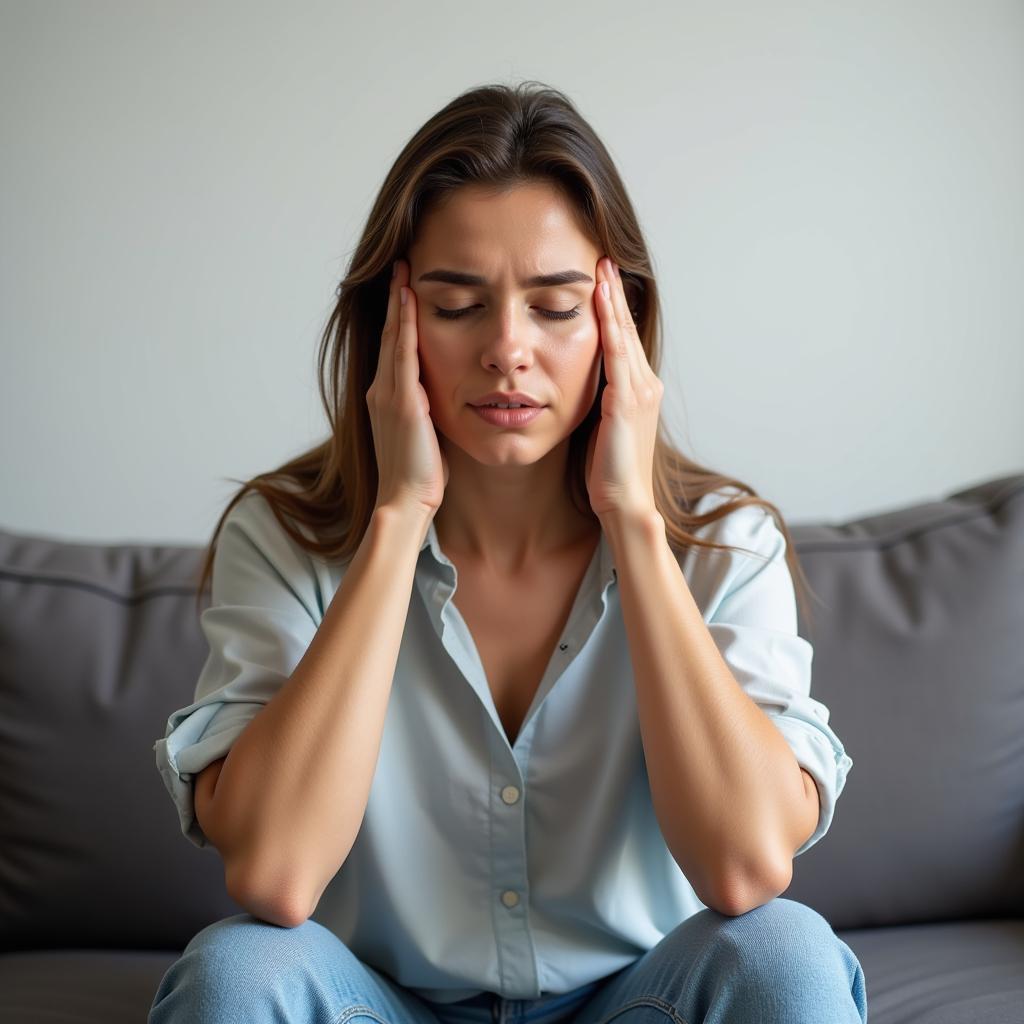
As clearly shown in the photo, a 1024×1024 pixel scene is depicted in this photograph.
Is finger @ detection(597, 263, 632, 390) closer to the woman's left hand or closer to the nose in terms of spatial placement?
the woman's left hand

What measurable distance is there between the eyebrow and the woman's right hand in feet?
0.21

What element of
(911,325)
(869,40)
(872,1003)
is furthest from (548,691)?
(869,40)

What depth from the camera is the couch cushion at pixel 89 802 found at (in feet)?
5.49

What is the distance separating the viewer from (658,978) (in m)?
1.27

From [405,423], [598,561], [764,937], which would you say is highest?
[405,423]

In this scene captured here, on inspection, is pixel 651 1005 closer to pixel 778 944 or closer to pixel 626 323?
pixel 778 944

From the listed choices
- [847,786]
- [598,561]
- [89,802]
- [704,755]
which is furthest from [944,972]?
[89,802]

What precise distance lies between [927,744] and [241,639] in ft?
2.98

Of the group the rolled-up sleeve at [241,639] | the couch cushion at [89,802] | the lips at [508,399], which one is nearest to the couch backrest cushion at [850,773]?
the couch cushion at [89,802]

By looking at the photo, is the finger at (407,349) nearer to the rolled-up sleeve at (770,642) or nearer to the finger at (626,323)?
the finger at (626,323)

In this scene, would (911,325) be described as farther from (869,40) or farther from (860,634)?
(860,634)

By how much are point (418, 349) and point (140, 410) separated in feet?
2.68

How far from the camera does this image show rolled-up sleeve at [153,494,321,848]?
1.33 metres

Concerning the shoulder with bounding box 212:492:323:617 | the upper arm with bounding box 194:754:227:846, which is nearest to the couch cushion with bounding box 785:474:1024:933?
the shoulder with bounding box 212:492:323:617
